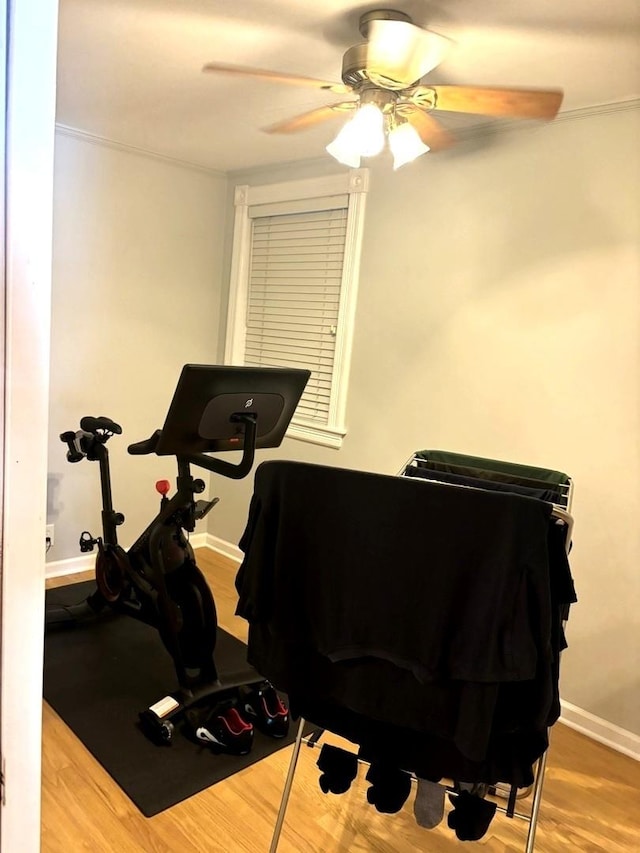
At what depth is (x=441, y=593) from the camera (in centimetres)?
127

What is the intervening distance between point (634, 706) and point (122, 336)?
300 cm

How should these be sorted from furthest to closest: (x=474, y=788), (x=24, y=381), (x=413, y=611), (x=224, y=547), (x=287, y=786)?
1. (x=224, y=547)
2. (x=287, y=786)
3. (x=474, y=788)
4. (x=413, y=611)
5. (x=24, y=381)

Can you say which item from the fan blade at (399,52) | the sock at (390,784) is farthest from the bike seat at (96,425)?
the sock at (390,784)

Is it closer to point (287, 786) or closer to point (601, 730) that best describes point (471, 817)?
point (287, 786)

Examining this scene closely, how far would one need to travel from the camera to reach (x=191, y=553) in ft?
8.21

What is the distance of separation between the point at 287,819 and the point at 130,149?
3.18 metres

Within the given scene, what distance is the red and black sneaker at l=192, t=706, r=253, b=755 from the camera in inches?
87.0

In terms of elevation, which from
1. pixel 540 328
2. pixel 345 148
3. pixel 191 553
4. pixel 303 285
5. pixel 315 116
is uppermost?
pixel 315 116

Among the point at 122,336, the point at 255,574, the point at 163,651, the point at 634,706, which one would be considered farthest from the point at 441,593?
the point at 122,336

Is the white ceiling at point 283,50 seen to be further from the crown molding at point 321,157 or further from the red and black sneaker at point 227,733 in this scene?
the red and black sneaker at point 227,733

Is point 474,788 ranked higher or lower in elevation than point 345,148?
lower

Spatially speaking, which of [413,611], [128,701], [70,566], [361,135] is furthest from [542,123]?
[70,566]

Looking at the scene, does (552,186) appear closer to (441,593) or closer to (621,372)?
(621,372)

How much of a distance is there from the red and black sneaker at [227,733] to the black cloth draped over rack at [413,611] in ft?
3.06
